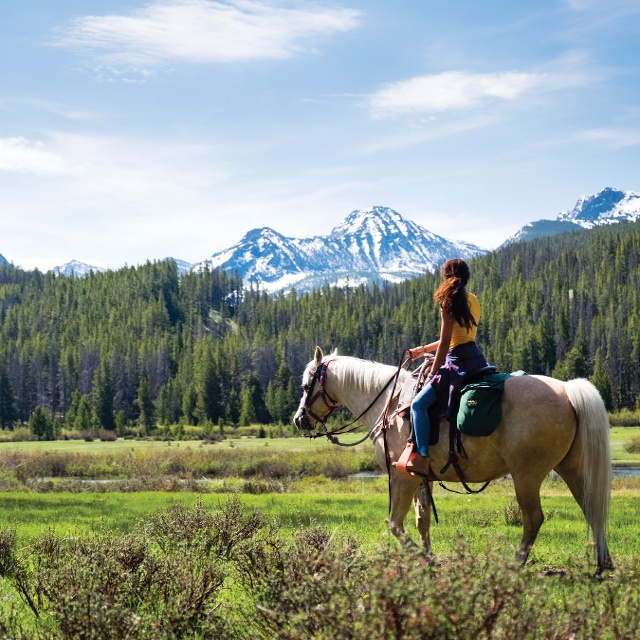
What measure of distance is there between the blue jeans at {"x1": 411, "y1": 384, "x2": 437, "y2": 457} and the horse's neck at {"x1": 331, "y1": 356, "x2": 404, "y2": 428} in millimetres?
1273

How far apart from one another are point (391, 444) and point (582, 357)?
125 meters

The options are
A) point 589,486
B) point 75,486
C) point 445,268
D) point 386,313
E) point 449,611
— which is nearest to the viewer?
point 449,611

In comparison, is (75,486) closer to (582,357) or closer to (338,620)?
(338,620)

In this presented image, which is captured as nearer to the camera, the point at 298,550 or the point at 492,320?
the point at 298,550

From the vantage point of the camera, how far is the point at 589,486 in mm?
9375

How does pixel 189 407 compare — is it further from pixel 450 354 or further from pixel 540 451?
pixel 540 451

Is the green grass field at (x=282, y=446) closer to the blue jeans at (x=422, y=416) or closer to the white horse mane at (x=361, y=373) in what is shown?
the white horse mane at (x=361, y=373)

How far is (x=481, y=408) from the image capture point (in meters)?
9.48

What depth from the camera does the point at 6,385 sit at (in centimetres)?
14575

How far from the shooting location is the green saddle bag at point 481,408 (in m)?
9.47

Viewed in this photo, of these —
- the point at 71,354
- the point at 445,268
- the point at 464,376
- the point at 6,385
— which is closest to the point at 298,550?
the point at 464,376

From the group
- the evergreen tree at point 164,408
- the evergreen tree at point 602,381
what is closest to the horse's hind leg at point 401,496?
the evergreen tree at point 602,381

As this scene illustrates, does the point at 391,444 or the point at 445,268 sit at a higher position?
the point at 445,268

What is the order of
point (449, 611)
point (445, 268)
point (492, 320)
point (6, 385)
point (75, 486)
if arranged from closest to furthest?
point (449, 611) < point (445, 268) < point (75, 486) < point (6, 385) < point (492, 320)
